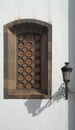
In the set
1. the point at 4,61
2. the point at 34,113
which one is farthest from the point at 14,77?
the point at 34,113

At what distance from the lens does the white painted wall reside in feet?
23.6

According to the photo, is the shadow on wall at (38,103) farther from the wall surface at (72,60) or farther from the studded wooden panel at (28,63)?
the studded wooden panel at (28,63)

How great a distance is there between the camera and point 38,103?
7.23 m

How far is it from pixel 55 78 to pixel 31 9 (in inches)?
61.9

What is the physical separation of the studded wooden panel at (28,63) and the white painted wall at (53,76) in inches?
17.3

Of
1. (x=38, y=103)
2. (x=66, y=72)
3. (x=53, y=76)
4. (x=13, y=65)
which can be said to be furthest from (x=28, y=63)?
(x=66, y=72)

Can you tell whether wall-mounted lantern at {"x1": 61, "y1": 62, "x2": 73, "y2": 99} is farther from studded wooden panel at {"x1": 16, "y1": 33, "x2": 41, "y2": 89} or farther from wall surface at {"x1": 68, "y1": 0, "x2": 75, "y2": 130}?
studded wooden panel at {"x1": 16, "y1": 33, "x2": 41, "y2": 89}

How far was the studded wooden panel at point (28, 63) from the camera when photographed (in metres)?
7.52

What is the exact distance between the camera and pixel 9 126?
7180 millimetres

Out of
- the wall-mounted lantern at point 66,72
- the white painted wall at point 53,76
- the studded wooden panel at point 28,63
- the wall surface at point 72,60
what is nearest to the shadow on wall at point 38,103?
the white painted wall at point 53,76

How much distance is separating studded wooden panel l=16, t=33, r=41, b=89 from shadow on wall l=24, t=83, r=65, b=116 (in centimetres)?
43

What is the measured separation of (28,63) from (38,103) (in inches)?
36.4

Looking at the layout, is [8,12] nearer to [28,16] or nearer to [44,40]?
[28,16]

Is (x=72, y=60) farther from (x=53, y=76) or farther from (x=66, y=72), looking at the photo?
(x=66, y=72)
